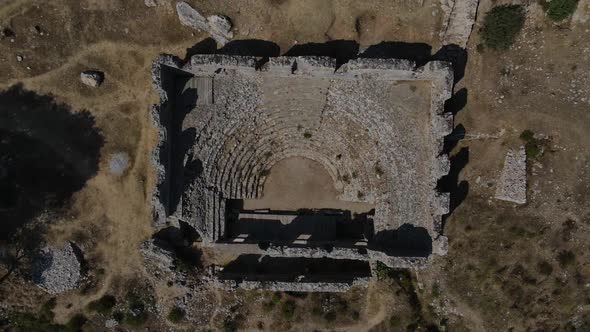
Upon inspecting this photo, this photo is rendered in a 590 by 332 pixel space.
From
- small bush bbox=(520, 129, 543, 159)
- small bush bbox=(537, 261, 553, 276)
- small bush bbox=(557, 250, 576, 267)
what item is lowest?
small bush bbox=(537, 261, 553, 276)

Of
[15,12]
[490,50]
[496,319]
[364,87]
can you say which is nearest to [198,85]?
[364,87]

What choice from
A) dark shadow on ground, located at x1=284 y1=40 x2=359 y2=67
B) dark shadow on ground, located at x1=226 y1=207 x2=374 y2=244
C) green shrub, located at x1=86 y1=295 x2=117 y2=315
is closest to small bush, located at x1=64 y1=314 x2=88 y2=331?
green shrub, located at x1=86 y1=295 x2=117 y2=315

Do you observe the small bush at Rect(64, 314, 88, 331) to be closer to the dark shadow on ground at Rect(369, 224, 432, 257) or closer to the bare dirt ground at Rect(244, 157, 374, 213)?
the bare dirt ground at Rect(244, 157, 374, 213)

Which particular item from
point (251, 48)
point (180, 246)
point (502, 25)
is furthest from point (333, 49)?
point (180, 246)

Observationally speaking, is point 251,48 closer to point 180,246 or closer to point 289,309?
point 180,246

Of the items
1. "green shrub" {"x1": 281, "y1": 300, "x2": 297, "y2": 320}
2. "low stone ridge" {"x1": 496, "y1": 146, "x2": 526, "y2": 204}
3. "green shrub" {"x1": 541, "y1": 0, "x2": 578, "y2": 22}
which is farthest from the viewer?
"green shrub" {"x1": 281, "y1": 300, "x2": 297, "y2": 320}

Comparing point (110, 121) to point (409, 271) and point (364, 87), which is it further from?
point (409, 271)

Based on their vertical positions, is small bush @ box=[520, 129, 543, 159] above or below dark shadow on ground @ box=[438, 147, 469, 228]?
above
